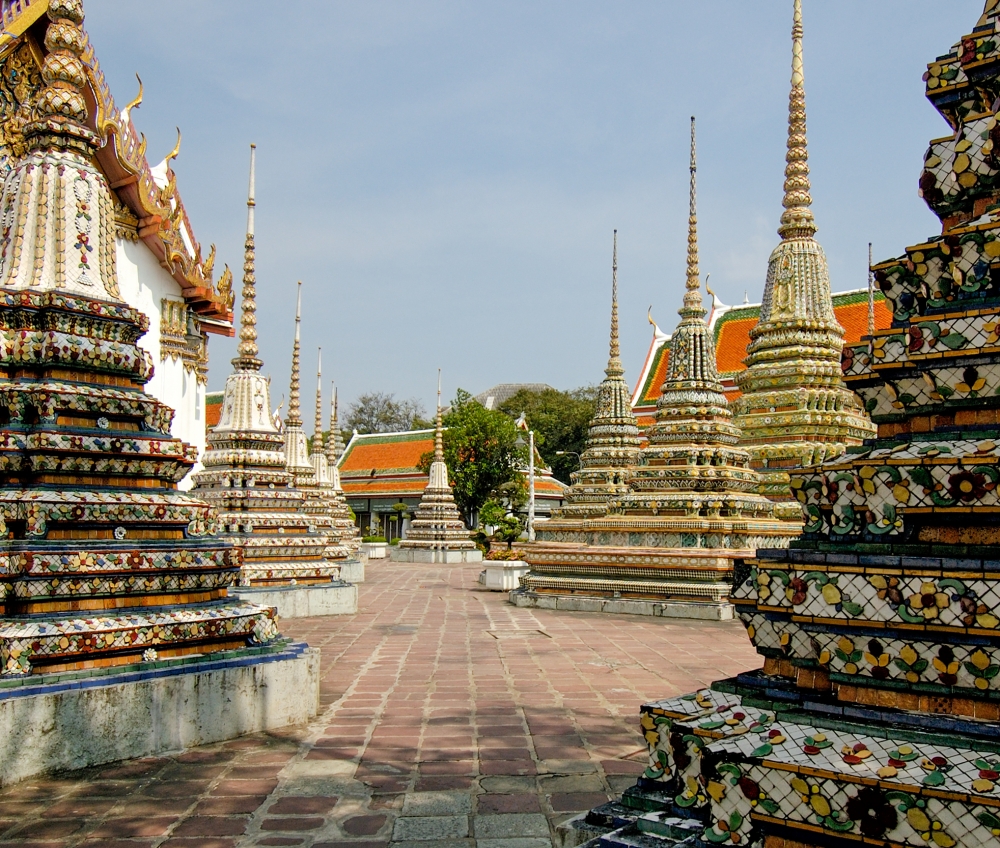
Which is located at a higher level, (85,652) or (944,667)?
(944,667)

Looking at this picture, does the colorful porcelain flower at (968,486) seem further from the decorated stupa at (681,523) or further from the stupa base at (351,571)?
the stupa base at (351,571)

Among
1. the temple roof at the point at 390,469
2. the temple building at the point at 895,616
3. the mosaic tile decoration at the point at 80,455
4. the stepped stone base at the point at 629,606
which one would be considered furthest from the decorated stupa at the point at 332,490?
the temple building at the point at 895,616

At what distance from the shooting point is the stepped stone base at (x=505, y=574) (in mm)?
18156

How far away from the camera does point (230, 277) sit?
1958 cm

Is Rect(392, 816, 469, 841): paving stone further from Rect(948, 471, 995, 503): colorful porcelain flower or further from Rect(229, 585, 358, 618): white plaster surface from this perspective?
Rect(229, 585, 358, 618): white plaster surface

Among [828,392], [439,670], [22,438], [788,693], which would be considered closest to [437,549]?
[828,392]

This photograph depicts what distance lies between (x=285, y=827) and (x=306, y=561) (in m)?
9.11

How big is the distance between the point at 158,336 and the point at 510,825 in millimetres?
16178

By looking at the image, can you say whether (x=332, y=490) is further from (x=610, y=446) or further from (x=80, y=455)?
(x=80, y=455)

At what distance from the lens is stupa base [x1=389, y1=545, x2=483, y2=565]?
104ft

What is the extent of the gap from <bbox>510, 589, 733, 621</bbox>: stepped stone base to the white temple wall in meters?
7.60

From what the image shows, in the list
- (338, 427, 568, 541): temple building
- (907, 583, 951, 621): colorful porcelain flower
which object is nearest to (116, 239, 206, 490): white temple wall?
(907, 583, 951, 621): colorful porcelain flower

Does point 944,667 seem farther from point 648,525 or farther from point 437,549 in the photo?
point 437,549

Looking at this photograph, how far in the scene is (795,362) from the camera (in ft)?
51.6
